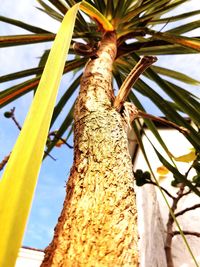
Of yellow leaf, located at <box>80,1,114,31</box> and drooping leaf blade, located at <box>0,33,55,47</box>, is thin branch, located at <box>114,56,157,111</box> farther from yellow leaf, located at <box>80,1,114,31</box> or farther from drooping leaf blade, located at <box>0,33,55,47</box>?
drooping leaf blade, located at <box>0,33,55,47</box>

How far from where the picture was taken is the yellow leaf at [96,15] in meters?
0.79

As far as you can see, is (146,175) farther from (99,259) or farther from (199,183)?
(99,259)

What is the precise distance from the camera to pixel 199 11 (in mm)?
1436

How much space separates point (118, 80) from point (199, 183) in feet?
1.75

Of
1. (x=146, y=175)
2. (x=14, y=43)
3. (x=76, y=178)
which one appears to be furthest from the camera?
(x=146, y=175)

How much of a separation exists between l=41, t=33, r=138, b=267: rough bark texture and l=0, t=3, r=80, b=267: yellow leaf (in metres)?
0.21

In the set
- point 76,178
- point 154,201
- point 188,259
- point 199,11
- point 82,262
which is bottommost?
point 82,262

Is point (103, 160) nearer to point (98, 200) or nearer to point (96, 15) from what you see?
→ point (98, 200)

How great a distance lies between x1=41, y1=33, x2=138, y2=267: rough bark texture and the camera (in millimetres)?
442

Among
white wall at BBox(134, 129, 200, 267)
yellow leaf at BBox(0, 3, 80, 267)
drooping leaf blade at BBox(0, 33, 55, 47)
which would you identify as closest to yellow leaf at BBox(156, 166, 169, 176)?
white wall at BBox(134, 129, 200, 267)

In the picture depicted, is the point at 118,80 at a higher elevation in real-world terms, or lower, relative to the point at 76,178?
higher

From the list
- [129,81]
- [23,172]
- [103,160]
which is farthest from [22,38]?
[23,172]

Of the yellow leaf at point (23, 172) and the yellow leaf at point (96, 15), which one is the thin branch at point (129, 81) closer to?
the yellow leaf at point (96, 15)

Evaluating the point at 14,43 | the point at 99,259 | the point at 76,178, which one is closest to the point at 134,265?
the point at 99,259
